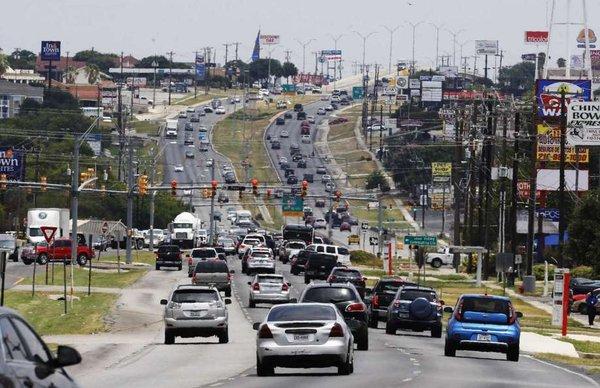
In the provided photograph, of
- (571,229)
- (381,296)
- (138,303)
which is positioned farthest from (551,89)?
(381,296)

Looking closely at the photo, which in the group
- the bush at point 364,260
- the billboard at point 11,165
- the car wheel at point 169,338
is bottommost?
the bush at point 364,260

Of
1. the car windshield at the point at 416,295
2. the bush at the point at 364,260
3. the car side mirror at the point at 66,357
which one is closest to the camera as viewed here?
the car side mirror at the point at 66,357

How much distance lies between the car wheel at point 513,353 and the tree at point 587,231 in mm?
55026

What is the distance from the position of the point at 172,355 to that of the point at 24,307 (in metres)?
23.9

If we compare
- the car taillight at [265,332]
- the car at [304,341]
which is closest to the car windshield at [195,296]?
the car at [304,341]

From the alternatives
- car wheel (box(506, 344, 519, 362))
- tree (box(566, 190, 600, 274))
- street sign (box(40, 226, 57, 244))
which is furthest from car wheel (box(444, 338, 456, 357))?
tree (box(566, 190, 600, 274))

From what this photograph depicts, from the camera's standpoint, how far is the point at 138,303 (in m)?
67.3

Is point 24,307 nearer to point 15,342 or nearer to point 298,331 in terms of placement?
point 298,331

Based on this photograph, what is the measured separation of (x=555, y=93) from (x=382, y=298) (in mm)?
80565

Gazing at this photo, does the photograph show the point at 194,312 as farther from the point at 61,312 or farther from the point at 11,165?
the point at 11,165

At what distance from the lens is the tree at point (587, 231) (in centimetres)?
9494

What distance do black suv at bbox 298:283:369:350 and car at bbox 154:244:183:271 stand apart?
5842 cm

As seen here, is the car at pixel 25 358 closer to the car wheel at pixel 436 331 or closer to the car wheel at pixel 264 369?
the car wheel at pixel 264 369

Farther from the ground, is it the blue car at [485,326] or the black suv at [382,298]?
the blue car at [485,326]
